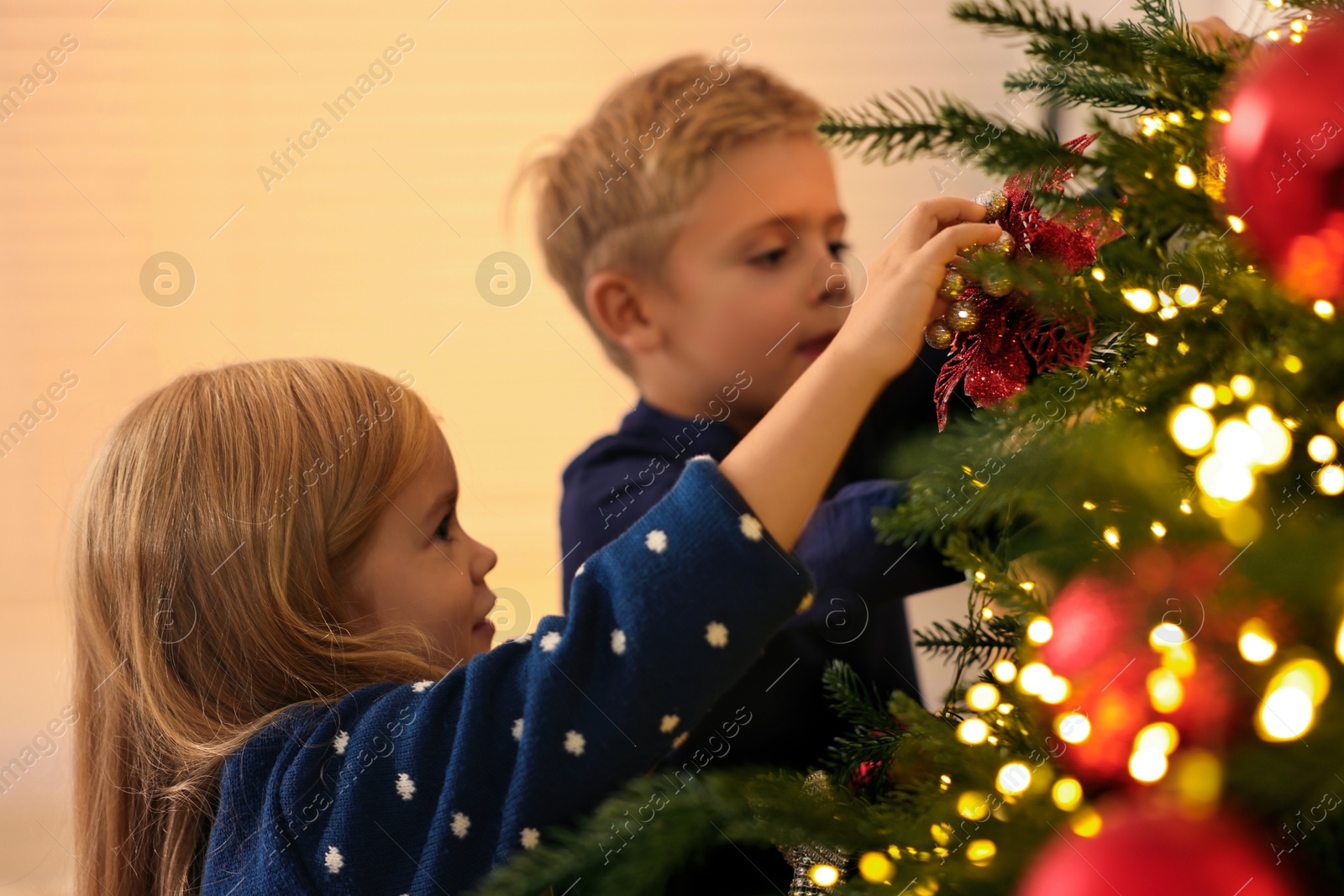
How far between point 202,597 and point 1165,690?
24.8 inches

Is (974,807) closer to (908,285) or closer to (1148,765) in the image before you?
(1148,765)

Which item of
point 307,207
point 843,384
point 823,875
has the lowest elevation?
point 823,875

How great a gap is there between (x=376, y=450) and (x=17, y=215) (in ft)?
2.61

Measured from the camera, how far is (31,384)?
1.16 m

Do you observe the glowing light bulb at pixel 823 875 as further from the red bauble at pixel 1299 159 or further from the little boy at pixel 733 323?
the little boy at pixel 733 323

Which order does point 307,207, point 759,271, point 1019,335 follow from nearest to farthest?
point 1019,335
point 759,271
point 307,207

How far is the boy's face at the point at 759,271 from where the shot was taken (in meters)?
0.84

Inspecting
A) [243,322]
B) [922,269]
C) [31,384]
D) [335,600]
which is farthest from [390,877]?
[31,384]

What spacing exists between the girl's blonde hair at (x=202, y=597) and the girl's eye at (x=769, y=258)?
35cm

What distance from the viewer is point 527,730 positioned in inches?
19.7

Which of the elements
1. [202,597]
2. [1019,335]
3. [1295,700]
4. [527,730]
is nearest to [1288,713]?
[1295,700]

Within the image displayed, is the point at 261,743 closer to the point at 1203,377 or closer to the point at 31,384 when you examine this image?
the point at 1203,377

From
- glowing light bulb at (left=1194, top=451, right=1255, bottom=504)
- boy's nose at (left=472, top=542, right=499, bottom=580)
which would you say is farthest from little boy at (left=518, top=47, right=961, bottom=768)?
glowing light bulb at (left=1194, top=451, right=1255, bottom=504)

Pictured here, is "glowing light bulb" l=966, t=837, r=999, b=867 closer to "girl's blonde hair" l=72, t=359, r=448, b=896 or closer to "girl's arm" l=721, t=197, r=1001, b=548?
"girl's arm" l=721, t=197, r=1001, b=548
